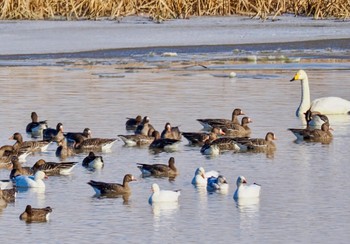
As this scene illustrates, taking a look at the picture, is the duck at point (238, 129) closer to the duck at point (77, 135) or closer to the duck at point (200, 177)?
the duck at point (77, 135)

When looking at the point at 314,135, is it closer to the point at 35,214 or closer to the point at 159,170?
the point at 159,170

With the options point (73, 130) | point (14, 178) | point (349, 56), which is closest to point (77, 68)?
point (349, 56)

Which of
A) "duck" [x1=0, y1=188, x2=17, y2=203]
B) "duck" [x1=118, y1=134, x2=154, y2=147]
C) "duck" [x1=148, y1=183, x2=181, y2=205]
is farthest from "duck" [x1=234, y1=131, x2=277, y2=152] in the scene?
"duck" [x1=0, y1=188, x2=17, y2=203]

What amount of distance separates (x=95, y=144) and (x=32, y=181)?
245cm

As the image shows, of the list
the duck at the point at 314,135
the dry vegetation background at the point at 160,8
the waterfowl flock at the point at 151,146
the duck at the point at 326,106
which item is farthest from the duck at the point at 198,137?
the dry vegetation background at the point at 160,8

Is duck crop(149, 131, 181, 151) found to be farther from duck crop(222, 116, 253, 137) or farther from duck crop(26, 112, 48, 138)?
duck crop(26, 112, 48, 138)

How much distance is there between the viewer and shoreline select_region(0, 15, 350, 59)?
89.8ft

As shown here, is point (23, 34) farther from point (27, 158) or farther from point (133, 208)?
point (133, 208)

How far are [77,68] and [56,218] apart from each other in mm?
14142

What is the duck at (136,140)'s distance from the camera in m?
14.8

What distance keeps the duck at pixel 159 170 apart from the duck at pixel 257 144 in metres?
1.89

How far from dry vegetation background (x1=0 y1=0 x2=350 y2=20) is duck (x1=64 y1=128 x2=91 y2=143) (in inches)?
685

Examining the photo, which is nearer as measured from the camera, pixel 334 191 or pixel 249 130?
pixel 334 191

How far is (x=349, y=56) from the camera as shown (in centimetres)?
2625
